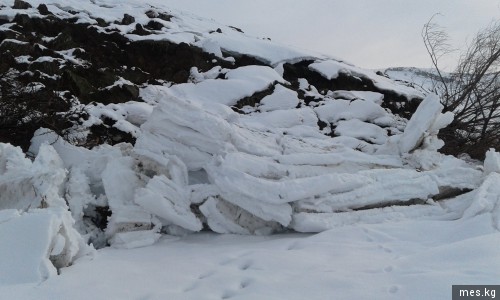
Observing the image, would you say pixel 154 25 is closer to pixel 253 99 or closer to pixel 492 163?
pixel 253 99

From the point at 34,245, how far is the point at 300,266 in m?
1.62

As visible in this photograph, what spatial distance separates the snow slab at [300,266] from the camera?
217 cm

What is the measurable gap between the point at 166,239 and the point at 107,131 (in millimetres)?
2161

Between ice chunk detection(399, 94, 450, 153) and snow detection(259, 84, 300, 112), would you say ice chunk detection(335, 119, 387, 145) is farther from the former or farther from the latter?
ice chunk detection(399, 94, 450, 153)

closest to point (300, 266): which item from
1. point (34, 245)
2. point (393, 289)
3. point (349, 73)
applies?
point (393, 289)

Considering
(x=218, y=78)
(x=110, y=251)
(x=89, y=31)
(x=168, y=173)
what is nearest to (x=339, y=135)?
(x=218, y=78)

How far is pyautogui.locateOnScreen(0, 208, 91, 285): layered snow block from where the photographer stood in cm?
229

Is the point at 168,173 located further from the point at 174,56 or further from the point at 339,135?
the point at 174,56

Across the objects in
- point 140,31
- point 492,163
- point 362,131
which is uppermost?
point 492,163

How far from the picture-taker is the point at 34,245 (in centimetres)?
243

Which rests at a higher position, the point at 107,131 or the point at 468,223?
the point at 468,223

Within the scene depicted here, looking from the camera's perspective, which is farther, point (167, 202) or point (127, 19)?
point (127, 19)

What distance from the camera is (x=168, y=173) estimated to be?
12.4 ft

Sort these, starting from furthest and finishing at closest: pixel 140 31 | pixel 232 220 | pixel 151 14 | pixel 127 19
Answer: pixel 151 14, pixel 127 19, pixel 140 31, pixel 232 220
